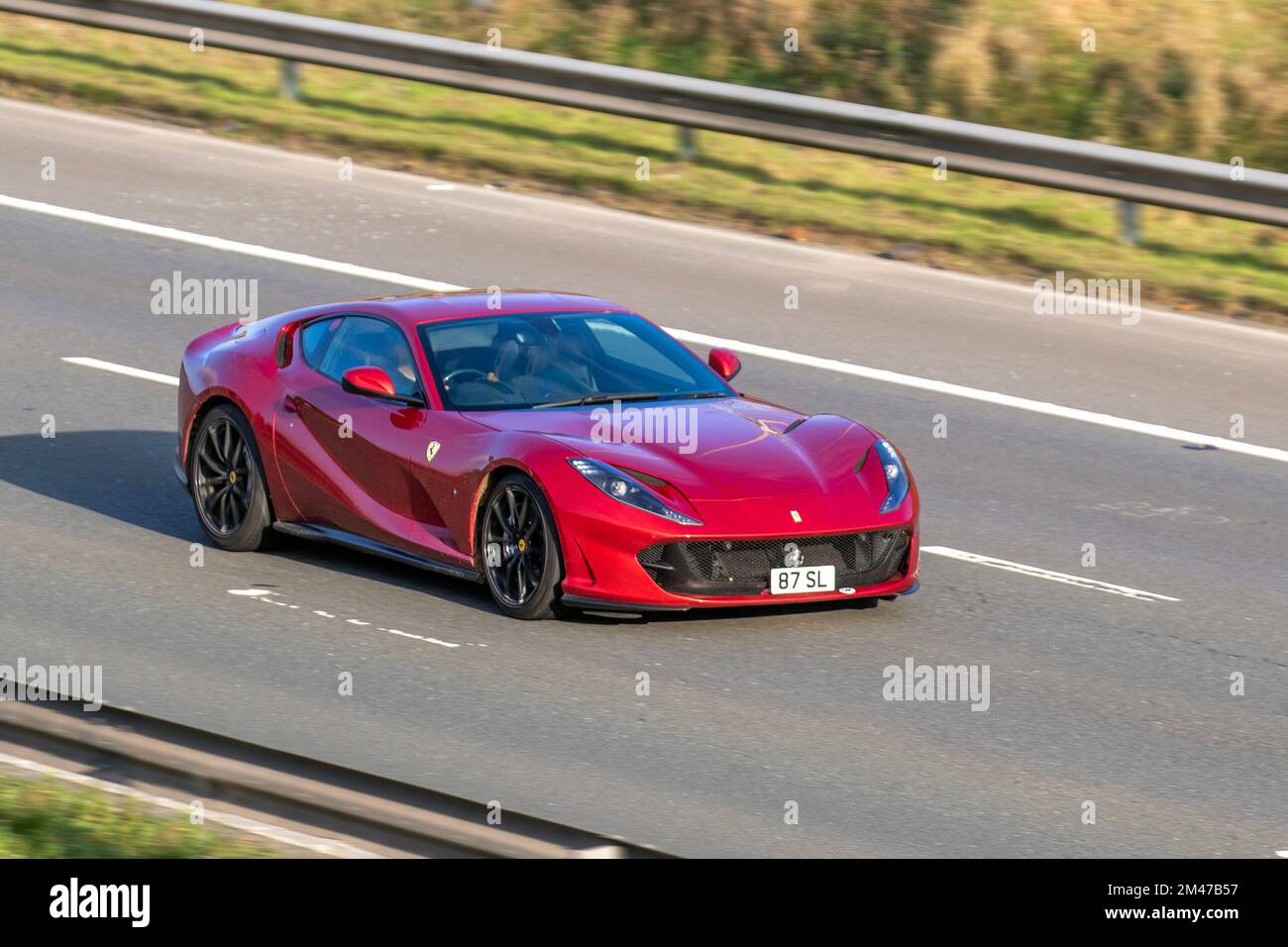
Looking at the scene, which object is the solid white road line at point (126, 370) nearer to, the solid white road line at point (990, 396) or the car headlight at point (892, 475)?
the solid white road line at point (990, 396)

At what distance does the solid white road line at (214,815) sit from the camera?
736cm

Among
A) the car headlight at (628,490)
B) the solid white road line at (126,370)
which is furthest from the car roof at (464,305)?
the solid white road line at (126,370)

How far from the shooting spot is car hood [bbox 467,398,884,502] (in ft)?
34.2

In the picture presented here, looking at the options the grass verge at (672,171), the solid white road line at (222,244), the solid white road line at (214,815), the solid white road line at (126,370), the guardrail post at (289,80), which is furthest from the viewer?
the guardrail post at (289,80)

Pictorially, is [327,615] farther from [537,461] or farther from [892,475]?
[892,475]

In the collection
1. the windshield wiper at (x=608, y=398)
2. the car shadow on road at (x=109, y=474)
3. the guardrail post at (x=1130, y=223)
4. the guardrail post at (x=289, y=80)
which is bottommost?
the car shadow on road at (x=109, y=474)

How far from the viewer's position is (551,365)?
11367 mm

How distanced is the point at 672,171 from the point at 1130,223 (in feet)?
13.5

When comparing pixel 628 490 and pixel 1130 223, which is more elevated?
pixel 1130 223

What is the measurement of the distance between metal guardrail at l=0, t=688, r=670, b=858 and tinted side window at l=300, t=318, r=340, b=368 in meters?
3.35

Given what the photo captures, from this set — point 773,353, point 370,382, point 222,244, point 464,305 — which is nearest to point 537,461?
point 370,382

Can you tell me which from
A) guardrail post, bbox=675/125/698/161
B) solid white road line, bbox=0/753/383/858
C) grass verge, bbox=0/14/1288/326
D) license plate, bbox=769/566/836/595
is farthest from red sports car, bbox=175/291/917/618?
guardrail post, bbox=675/125/698/161

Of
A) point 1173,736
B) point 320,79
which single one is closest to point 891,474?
point 1173,736

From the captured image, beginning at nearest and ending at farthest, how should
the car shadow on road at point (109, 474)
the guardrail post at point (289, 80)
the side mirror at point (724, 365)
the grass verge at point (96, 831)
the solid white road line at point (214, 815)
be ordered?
the grass verge at point (96, 831) < the solid white road line at point (214, 815) < the side mirror at point (724, 365) < the car shadow on road at point (109, 474) < the guardrail post at point (289, 80)
